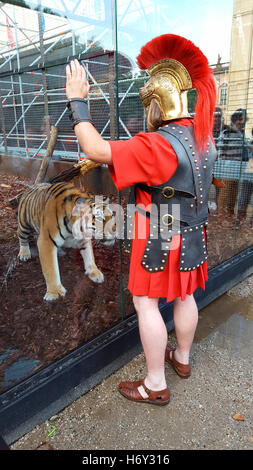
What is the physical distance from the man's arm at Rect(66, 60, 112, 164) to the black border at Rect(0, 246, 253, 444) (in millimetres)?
1276

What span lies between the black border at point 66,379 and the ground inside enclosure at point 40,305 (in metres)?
0.06

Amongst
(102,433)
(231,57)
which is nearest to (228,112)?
(231,57)

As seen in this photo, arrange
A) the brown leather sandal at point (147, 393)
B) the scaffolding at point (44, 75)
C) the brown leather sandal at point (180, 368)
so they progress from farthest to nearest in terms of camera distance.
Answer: the brown leather sandal at point (180, 368), the brown leather sandal at point (147, 393), the scaffolding at point (44, 75)

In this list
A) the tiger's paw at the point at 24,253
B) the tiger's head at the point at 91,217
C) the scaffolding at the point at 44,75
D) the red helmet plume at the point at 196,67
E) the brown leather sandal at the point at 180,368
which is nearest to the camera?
the scaffolding at the point at 44,75

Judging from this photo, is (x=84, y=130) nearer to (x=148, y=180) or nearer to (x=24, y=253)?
(x=148, y=180)

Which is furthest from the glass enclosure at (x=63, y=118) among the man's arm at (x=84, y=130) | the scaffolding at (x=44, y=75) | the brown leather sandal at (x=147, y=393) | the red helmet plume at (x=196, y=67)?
the brown leather sandal at (x=147, y=393)

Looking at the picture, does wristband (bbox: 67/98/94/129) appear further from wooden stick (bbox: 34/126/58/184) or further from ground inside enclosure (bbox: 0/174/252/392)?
ground inside enclosure (bbox: 0/174/252/392)

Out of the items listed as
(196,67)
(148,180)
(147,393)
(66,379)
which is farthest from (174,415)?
(196,67)

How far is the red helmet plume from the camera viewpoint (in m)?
1.61

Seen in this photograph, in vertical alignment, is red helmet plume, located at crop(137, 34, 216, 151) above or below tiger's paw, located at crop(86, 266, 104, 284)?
above

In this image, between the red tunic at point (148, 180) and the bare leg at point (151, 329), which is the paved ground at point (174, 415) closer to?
the bare leg at point (151, 329)

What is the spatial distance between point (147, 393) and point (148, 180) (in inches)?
51.7

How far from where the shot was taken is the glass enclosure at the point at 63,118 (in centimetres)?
149

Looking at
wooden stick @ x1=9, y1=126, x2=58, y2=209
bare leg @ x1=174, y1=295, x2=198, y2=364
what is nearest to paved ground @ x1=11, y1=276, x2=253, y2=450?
bare leg @ x1=174, y1=295, x2=198, y2=364
